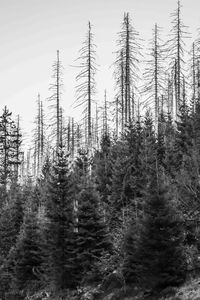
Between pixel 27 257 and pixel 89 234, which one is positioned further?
pixel 27 257

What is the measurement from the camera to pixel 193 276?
13.4m

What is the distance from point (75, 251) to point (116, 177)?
5.32m

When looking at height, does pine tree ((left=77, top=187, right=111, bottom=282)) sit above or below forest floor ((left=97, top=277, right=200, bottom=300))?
above

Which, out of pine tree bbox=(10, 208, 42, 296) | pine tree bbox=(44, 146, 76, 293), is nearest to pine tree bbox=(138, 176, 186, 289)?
pine tree bbox=(44, 146, 76, 293)

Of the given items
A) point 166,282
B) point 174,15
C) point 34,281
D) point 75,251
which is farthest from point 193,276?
point 174,15

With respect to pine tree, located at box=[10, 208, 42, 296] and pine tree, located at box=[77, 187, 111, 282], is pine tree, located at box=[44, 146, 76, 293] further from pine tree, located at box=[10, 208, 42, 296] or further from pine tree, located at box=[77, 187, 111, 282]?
pine tree, located at box=[10, 208, 42, 296]

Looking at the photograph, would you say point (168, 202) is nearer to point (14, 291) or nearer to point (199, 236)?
point (199, 236)

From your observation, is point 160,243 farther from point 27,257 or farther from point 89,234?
point 27,257

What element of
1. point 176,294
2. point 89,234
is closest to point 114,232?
point 89,234

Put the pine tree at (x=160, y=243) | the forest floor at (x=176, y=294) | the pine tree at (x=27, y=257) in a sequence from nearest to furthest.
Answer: the forest floor at (x=176, y=294) < the pine tree at (x=160, y=243) < the pine tree at (x=27, y=257)

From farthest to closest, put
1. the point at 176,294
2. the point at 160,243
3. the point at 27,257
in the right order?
the point at 27,257, the point at 160,243, the point at 176,294

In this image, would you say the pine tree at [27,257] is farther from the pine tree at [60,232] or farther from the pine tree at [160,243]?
the pine tree at [160,243]

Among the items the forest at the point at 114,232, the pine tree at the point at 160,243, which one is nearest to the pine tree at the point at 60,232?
the forest at the point at 114,232

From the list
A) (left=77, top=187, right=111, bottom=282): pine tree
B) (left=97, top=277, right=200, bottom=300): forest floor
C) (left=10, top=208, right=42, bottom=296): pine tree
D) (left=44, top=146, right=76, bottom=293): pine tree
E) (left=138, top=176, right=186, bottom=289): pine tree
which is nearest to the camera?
(left=97, top=277, right=200, bottom=300): forest floor
